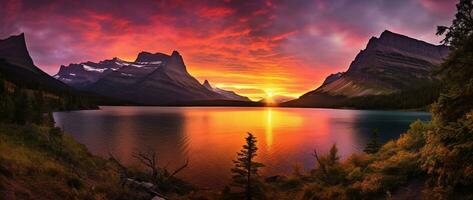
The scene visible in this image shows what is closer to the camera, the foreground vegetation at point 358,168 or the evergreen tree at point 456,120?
the evergreen tree at point 456,120

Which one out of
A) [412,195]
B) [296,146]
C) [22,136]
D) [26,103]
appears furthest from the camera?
[296,146]

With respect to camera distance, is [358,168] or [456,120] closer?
[456,120]

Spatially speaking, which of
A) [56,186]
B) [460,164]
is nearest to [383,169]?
[460,164]

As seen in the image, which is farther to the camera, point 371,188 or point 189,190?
point 189,190

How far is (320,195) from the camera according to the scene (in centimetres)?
2408

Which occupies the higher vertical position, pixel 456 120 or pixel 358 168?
pixel 456 120

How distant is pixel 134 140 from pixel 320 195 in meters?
58.8

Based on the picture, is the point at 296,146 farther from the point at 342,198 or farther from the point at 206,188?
the point at 342,198

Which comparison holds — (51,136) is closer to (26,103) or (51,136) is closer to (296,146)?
(26,103)

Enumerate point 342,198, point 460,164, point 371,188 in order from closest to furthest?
point 460,164, point 371,188, point 342,198

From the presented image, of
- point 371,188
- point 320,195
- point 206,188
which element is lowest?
point 206,188

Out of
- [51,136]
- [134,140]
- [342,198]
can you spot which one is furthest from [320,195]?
[134,140]

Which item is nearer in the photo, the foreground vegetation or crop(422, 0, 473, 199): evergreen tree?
crop(422, 0, 473, 199): evergreen tree

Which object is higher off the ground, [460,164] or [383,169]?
[460,164]
